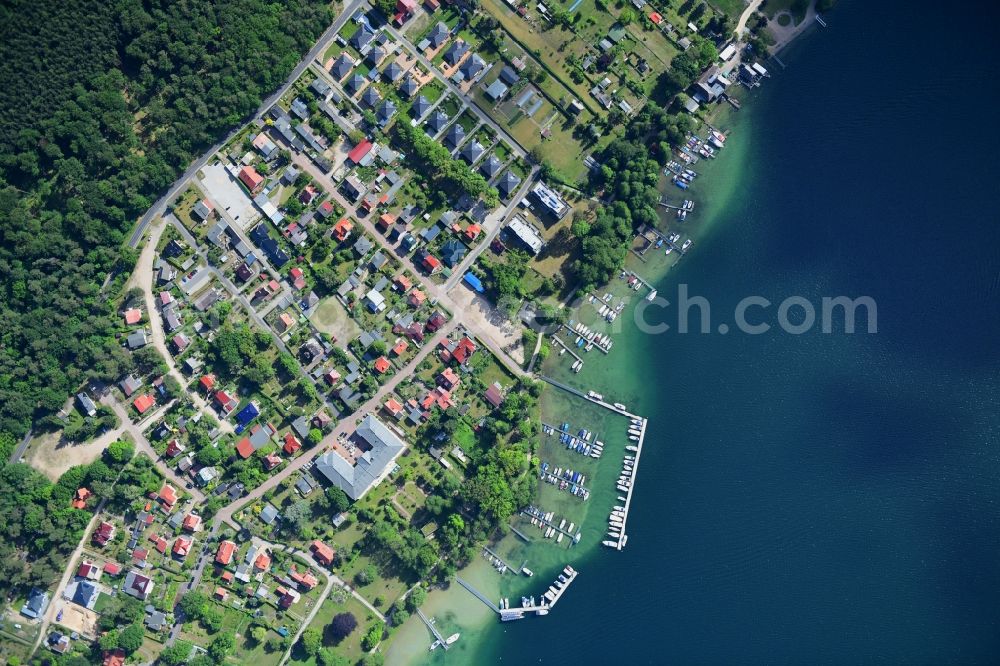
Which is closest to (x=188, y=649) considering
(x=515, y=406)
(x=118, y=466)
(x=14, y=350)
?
(x=118, y=466)

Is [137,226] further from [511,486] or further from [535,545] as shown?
[535,545]

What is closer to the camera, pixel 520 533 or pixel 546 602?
pixel 546 602

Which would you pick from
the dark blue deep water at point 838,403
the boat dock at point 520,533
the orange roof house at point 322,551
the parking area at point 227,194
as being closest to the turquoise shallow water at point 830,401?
the dark blue deep water at point 838,403

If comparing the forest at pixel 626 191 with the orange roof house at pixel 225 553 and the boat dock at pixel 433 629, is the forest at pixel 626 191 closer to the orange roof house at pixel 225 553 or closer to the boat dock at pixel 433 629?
the boat dock at pixel 433 629

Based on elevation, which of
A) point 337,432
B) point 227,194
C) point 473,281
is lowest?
point 337,432

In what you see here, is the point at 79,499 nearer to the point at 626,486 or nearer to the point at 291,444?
the point at 291,444

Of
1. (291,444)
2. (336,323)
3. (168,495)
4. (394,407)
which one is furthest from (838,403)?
(168,495)

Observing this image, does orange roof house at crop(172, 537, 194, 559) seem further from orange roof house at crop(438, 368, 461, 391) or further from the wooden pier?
orange roof house at crop(438, 368, 461, 391)
